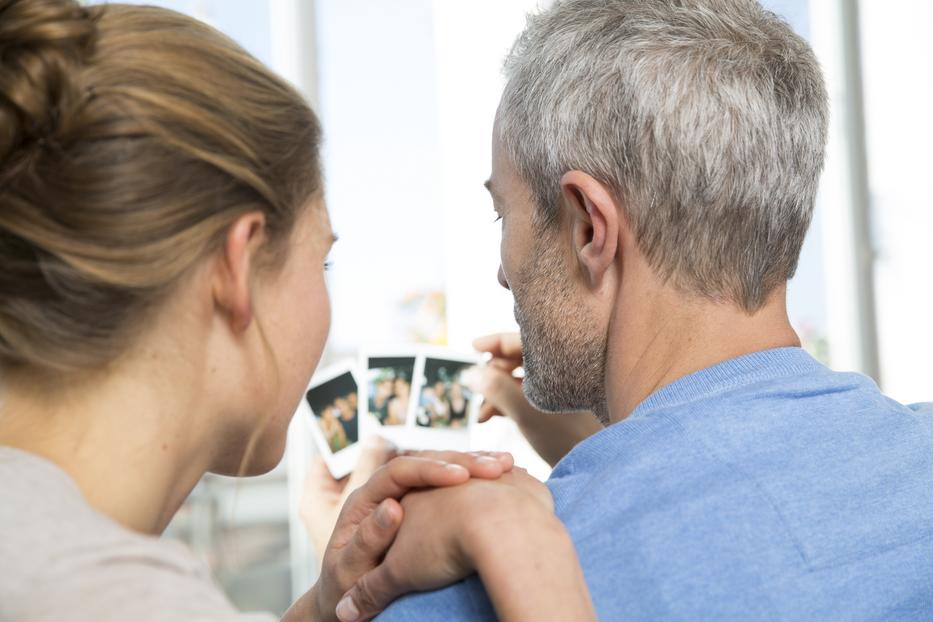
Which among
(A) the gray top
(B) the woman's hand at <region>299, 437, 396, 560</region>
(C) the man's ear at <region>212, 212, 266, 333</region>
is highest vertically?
(C) the man's ear at <region>212, 212, 266, 333</region>

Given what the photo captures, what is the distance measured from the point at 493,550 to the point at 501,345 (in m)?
0.97

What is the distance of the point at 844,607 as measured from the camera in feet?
3.41

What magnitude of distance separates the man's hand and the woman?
0.85m

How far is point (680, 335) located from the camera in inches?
50.8

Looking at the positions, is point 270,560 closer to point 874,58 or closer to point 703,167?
point 703,167

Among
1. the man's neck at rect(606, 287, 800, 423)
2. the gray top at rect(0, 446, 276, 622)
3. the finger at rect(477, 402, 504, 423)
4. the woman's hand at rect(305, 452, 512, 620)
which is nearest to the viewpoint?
the gray top at rect(0, 446, 276, 622)

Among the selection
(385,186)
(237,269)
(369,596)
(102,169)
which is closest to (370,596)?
(369,596)

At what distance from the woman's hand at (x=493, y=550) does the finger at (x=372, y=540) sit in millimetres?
16

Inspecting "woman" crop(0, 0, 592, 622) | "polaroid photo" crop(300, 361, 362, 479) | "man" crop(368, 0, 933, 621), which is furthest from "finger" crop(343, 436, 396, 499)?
"woman" crop(0, 0, 592, 622)

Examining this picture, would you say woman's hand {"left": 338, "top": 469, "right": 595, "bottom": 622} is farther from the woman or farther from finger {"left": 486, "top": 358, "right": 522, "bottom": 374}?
finger {"left": 486, "top": 358, "right": 522, "bottom": 374}

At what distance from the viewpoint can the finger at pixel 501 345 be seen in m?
1.91

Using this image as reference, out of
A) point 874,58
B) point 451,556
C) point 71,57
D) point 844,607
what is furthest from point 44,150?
point 874,58

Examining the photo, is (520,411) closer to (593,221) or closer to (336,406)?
(336,406)

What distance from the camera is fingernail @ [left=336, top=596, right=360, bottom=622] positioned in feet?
3.82
